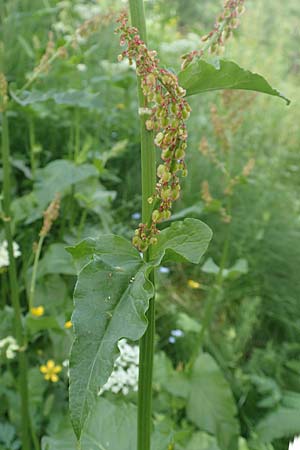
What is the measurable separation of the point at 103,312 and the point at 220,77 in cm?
37

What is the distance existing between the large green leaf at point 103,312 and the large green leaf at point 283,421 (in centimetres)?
104

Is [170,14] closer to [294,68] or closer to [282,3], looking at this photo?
[294,68]

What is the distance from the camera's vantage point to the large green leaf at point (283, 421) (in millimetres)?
1661

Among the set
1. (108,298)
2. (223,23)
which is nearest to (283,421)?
(108,298)

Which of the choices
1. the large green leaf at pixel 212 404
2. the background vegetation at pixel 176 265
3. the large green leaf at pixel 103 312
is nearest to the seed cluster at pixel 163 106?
the large green leaf at pixel 103 312

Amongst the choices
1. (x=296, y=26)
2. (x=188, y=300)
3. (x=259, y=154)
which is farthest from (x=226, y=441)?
(x=296, y=26)

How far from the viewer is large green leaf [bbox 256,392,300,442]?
1661mm

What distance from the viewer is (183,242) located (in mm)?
860

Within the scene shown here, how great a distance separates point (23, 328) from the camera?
A: 1.48 meters

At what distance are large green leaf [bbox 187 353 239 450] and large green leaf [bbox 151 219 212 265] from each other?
1093mm

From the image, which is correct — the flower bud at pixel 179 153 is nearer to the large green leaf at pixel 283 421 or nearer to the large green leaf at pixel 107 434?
the large green leaf at pixel 107 434

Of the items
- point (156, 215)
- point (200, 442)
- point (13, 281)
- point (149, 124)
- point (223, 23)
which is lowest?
point (200, 442)

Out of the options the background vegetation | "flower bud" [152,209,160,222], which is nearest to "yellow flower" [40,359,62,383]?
the background vegetation

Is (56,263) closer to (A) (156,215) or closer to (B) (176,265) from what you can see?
(B) (176,265)
